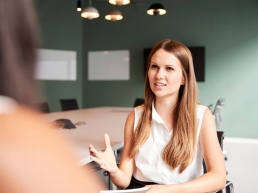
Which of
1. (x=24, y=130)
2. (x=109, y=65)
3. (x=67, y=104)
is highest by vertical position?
(x=109, y=65)

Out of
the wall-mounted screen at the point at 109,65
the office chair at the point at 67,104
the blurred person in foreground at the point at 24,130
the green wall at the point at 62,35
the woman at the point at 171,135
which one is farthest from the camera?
the wall-mounted screen at the point at 109,65

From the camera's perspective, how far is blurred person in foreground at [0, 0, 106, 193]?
1.31ft

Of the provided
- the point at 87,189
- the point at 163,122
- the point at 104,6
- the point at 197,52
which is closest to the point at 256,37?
the point at 197,52

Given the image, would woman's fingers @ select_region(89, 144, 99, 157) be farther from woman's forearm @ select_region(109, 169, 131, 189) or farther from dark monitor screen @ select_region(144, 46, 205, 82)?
dark monitor screen @ select_region(144, 46, 205, 82)

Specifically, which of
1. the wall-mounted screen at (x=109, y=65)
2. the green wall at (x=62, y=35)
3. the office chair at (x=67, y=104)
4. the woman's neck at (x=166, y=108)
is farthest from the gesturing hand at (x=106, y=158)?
the wall-mounted screen at (x=109, y=65)

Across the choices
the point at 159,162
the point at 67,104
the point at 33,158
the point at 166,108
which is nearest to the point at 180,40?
the point at 67,104

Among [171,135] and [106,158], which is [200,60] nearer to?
[171,135]

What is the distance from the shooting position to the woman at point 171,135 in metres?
1.47

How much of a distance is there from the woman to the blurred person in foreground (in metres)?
0.95

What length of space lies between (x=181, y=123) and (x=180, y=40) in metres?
5.76

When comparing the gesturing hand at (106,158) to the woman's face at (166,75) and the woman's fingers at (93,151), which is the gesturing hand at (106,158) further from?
the woman's face at (166,75)

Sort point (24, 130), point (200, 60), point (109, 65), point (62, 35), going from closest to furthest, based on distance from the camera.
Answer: point (24, 130)
point (200, 60)
point (62, 35)
point (109, 65)

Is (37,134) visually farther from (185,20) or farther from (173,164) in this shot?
(185,20)

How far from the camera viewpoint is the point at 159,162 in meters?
1.52
